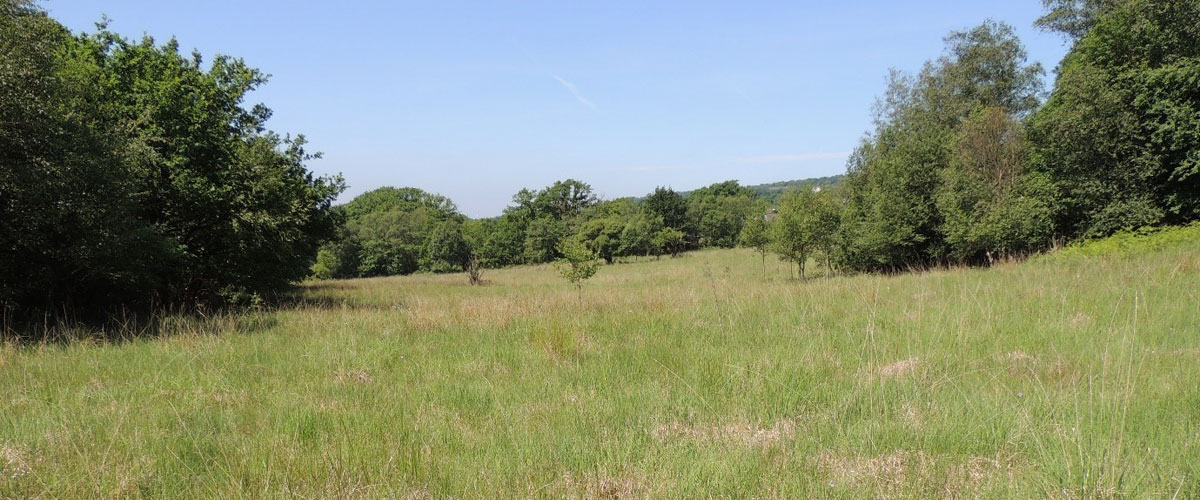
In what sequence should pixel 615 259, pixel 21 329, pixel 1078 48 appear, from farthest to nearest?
pixel 615 259
pixel 1078 48
pixel 21 329

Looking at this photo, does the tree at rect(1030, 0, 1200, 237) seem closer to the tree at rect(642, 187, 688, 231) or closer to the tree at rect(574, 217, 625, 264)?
the tree at rect(574, 217, 625, 264)

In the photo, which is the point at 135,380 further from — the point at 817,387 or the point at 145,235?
the point at 145,235

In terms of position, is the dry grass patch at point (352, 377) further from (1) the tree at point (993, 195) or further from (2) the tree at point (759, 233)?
(2) the tree at point (759, 233)

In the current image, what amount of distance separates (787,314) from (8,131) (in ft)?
38.7

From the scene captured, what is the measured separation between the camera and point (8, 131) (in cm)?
724

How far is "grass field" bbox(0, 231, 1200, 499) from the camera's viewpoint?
227 centimetres

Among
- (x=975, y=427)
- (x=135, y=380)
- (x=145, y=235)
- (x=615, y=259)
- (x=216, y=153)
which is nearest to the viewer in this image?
(x=975, y=427)

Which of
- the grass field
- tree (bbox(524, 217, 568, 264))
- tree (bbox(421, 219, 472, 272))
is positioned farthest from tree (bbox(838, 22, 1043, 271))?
tree (bbox(421, 219, 472, 272))

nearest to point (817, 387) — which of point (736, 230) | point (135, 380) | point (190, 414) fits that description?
point (190, 414)

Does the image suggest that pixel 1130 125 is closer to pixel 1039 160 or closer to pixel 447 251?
pixel 1039 160

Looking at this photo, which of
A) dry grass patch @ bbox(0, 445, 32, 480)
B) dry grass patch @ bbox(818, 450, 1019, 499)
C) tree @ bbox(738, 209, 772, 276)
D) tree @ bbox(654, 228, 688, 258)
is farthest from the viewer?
tree @ bbox(654, 228, 688, 258)

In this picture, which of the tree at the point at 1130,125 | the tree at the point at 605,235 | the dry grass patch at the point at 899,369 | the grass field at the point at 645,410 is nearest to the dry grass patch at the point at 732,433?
the grass field at the point at 645,410

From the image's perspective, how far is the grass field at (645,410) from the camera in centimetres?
227

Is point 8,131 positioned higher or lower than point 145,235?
higher
